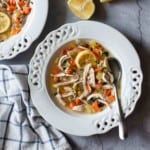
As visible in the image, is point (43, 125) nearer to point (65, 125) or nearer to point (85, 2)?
point (65, 125)

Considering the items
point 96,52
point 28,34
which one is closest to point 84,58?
point 96,52

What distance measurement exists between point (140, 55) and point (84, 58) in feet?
0.42

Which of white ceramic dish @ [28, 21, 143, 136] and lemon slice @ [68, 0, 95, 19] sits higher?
lemon slice @ [68, 0, 95, 19]

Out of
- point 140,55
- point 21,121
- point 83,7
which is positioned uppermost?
point 83,7

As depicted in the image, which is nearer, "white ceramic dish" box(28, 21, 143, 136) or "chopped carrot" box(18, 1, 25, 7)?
"white ceramic dish" box(28, 21, 143, 136)

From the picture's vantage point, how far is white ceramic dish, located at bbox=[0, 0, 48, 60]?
1.08 metres

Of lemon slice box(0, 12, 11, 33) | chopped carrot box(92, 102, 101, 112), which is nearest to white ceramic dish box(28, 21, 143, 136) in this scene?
chopped carrot box(92, 102, 101, 112)

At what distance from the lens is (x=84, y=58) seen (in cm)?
106

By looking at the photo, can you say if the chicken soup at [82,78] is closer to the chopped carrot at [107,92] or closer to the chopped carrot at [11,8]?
the chopped carrot at [107,92]

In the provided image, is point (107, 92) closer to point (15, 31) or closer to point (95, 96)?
point (95, 96)

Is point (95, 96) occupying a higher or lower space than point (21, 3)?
lower

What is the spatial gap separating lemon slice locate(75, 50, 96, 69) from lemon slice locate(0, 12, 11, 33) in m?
0.19

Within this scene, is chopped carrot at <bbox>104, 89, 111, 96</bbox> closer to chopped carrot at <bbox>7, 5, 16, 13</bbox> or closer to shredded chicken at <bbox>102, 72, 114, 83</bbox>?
shredded chicken at <bbox>102, 72, 114, 83</bbox>

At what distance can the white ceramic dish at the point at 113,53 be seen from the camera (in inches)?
40.1
